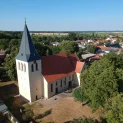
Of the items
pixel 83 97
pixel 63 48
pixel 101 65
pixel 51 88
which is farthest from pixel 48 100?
pixel 63 48

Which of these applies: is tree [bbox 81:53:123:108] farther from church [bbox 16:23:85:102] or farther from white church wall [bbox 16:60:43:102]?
white church wall [bbox 16:60:43:102]

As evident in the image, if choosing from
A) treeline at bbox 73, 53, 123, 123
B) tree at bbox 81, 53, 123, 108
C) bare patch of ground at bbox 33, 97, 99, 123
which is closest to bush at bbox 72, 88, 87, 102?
bare patch of ground at bbox 33, 97, 99, 123

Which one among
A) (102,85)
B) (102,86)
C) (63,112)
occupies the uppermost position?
(102,85)

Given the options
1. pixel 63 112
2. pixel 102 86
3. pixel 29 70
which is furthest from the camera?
pixel 29 70

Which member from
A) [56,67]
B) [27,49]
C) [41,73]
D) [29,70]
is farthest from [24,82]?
[56,67]

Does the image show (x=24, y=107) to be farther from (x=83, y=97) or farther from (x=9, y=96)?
(x=83, y=97)

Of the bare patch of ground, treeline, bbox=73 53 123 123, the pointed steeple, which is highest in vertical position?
the pointed steeple

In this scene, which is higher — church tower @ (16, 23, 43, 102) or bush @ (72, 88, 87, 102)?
church tower @ (16, 23, 43, 102)

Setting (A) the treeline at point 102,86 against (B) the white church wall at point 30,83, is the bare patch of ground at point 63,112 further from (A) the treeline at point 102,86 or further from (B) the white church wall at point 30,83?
(B) the white church wall at point 30,83

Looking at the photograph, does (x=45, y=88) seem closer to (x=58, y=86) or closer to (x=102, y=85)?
(x=58, y=86)
